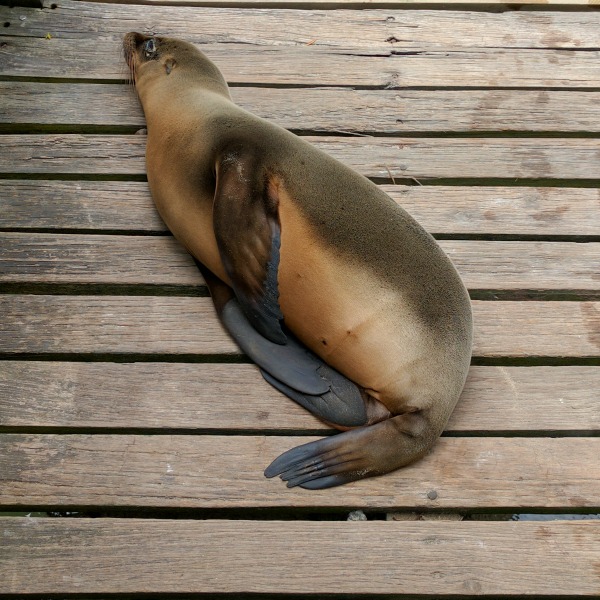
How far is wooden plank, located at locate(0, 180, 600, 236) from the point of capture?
8.62 ft

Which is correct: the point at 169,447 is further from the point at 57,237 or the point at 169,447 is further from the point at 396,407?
the point at 57,237

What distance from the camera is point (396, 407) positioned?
6.72 ft

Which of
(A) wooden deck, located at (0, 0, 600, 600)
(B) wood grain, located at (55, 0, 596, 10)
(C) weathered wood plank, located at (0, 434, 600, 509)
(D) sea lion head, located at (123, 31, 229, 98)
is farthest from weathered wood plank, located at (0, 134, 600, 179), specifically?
(C) weathered wood plank, located at (0, 434, 600, 509)

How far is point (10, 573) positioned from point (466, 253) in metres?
1.75

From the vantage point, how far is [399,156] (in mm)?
2941

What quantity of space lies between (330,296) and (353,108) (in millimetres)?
1291

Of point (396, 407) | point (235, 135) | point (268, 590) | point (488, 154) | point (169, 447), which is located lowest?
point (268, 590)

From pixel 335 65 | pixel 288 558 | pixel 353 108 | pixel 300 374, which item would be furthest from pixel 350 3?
pixel 288 558

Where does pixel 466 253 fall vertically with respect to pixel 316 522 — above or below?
above

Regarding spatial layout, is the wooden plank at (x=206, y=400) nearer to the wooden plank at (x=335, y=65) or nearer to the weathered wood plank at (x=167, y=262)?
the weathered wood plank at (x=167, y=262)

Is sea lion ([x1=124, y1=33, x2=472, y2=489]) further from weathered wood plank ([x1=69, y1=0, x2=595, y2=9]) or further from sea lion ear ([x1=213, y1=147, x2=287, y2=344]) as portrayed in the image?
weathered wood plank ([x1=69, y1=0, x2=595, y2=9])

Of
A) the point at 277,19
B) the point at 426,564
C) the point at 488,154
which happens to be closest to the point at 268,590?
the point at 426,564

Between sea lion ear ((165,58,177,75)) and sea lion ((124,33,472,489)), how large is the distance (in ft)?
2.06

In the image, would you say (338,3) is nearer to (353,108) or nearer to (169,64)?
(353,108)
